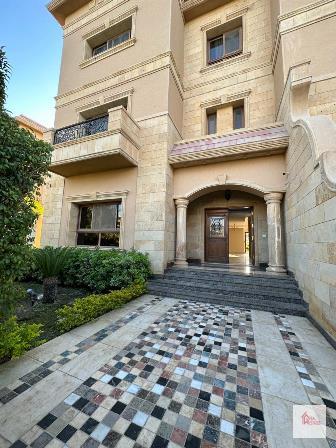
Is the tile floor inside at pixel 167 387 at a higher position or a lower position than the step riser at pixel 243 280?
lower

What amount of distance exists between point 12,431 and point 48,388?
0.47 metres

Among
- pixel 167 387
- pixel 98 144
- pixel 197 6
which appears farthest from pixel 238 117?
pixel 167 387

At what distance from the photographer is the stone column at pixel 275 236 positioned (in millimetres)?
5905

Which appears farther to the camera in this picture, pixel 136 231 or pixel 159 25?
pixel 159 25

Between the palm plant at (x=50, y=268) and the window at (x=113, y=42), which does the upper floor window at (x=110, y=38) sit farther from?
the palm plant at (x=50, y=268)

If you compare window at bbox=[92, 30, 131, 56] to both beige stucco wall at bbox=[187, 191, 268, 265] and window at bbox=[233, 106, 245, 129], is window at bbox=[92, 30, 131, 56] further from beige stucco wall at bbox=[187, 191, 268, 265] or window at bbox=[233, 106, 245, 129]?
beige stucco wall at bbox=[187, 191, 268, 265]

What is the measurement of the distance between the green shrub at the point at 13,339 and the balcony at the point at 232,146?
610 centimetres

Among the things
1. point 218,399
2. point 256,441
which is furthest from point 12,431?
point 256,441

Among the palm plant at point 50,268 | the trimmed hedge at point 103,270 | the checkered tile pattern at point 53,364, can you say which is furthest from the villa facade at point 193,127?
the checkered tile pattern at point 53,364

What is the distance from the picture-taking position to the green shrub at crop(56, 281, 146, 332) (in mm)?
3528

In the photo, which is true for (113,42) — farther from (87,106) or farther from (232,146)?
(232,146)

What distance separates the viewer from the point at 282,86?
643 centimetres

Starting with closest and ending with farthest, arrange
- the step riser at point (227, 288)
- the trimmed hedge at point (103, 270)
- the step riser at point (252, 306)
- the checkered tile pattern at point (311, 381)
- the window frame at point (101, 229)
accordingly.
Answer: the checkered tile pattern at point (311, 381) < the step riser at point (252, 306) < the step riser at point (227, 288) < the trimmed hedge at point (103, 270) < the window frame at point (101, 229)

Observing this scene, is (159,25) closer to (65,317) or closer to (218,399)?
(65,317)
